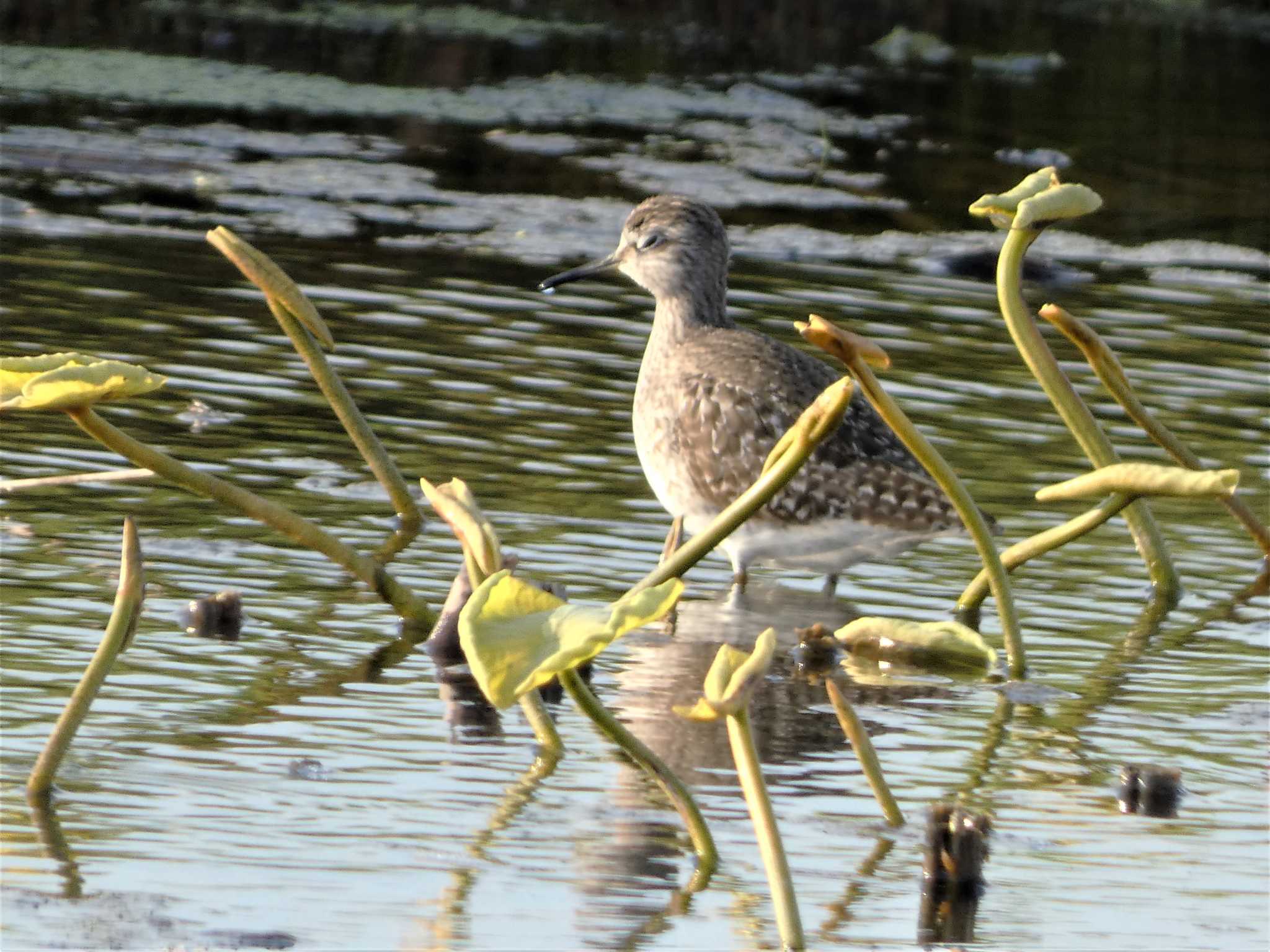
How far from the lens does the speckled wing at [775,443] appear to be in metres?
6.58

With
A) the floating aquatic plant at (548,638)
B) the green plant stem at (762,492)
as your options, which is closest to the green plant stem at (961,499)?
the green plant stem at (762,492)

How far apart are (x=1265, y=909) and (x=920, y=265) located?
7830 mm

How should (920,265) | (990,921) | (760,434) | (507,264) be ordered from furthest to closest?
(920,265) < (507,264) < (760,434) < (990,921)

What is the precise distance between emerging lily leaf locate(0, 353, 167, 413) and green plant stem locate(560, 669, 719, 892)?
3.12ft

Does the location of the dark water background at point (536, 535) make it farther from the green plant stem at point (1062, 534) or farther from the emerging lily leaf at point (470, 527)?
the emerging lily leaf at point (470, 527)

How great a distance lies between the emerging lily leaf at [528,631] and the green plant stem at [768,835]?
22cm

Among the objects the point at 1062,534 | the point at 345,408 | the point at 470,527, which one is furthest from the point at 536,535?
the point at 470,527

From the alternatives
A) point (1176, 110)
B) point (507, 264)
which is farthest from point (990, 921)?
point (1176, 110)

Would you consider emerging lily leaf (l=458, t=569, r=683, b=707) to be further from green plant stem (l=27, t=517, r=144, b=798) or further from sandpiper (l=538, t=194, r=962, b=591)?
sandpiper (l=538, t=194, r=962, b=591)

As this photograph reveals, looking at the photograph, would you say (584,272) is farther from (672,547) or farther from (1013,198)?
(1013,198)

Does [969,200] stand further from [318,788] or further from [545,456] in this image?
[318,788]

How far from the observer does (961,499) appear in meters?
5.05

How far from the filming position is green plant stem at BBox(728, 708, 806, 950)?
11.8 feet

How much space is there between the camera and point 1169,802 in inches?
188
